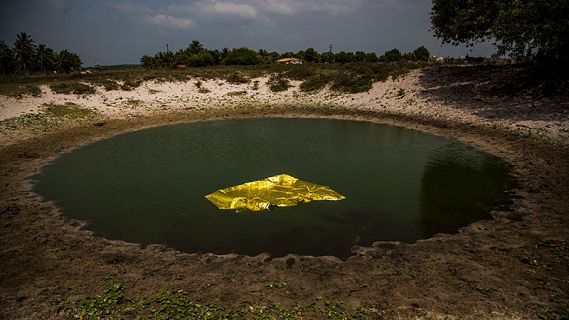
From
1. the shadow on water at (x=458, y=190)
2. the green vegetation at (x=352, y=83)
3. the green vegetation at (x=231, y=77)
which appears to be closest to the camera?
the shadow on water at (x=458, y=190)

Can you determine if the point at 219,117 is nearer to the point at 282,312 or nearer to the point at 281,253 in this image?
the point at 281,253

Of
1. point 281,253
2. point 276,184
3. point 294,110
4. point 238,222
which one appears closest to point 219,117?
point 294,110

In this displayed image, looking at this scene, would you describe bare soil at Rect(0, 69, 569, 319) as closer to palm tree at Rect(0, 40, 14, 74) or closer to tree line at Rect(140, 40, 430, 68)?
tree line at Rect(140, 40, 430, 68)

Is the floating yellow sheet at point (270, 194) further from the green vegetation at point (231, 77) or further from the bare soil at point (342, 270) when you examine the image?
the green vegetation at point (231, 77)

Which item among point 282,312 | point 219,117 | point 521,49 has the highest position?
point 521,49

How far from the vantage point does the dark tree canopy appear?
21938 mm

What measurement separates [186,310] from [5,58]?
112m

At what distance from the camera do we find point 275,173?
56.2 feet

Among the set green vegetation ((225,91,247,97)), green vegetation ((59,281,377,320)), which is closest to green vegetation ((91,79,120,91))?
green vegetation ((225,91,247,97))

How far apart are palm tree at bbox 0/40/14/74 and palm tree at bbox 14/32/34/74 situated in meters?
1.51

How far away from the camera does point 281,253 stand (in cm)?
1034

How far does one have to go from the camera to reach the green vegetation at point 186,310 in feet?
24.9

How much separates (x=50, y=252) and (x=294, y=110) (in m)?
27.8

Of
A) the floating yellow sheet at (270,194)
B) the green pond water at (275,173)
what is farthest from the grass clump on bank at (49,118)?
the floating yellow sheet at (270,194)
